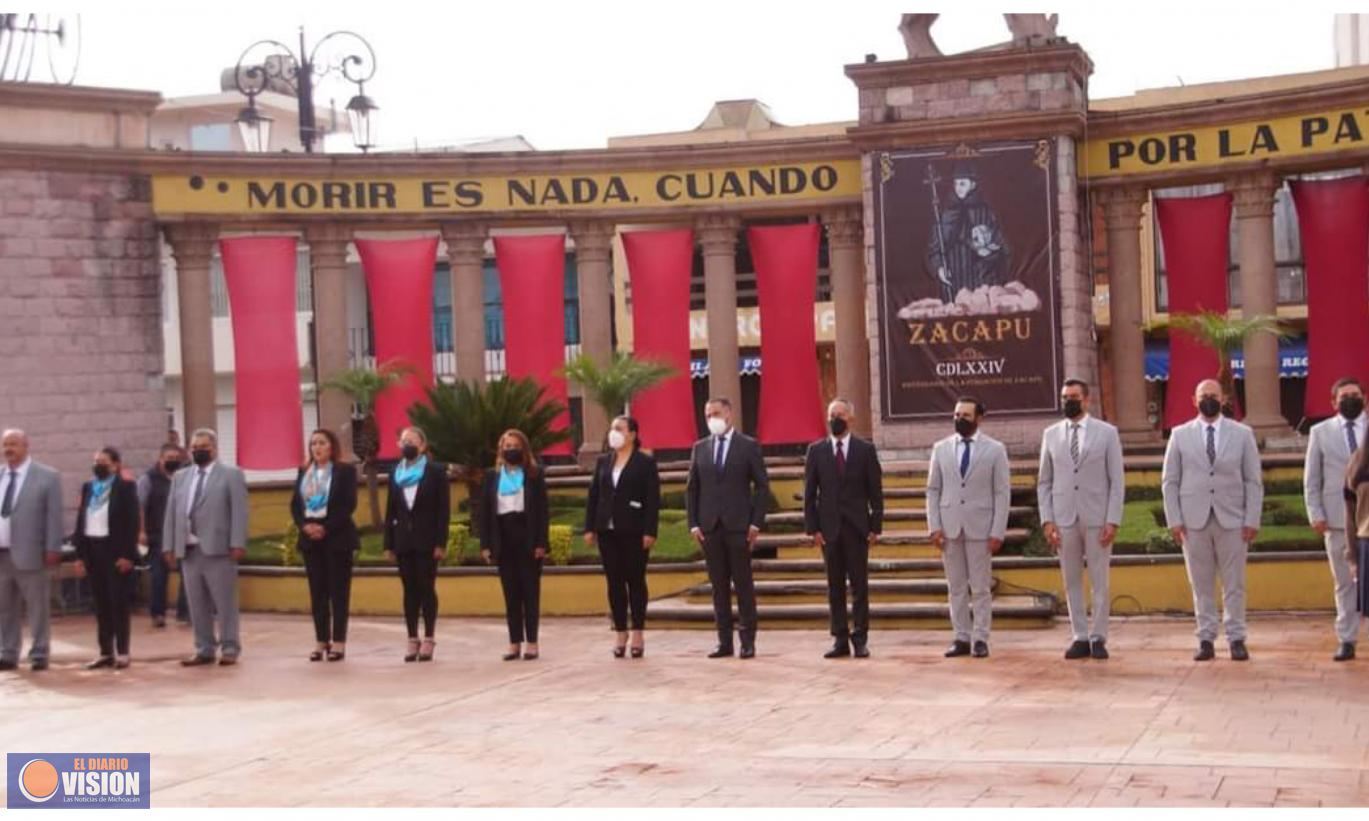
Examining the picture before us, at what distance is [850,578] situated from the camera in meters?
13.4

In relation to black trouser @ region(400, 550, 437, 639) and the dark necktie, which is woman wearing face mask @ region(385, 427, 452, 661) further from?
the dark necktie

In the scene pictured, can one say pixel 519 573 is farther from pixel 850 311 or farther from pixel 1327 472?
pixel 850 311

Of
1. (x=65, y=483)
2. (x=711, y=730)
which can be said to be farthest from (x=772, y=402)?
(x=711, y=730)

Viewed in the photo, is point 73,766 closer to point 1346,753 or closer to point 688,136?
A: point 1346,753

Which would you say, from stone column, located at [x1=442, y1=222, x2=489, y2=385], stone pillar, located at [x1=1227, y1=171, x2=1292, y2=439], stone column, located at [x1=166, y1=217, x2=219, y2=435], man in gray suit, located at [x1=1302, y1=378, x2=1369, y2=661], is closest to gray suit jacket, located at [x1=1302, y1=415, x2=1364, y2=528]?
man in gray suit, located at [x1=1302, y1=378, x2=1369, y2=661]

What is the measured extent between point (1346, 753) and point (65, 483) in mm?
16164

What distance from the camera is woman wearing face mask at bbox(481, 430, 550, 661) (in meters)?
14.0

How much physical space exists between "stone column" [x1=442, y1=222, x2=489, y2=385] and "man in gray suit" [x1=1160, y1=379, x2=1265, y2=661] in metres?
12.8

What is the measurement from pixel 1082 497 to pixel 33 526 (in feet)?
25.6

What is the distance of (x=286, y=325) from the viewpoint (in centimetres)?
2412

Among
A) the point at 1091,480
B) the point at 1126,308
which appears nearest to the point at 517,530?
the point at 1091,480

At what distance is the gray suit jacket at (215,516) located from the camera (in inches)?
570

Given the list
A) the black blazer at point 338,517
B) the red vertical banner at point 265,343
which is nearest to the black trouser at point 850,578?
the black blazer at point 338,517

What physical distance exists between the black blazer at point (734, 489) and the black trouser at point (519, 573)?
1246 mm
